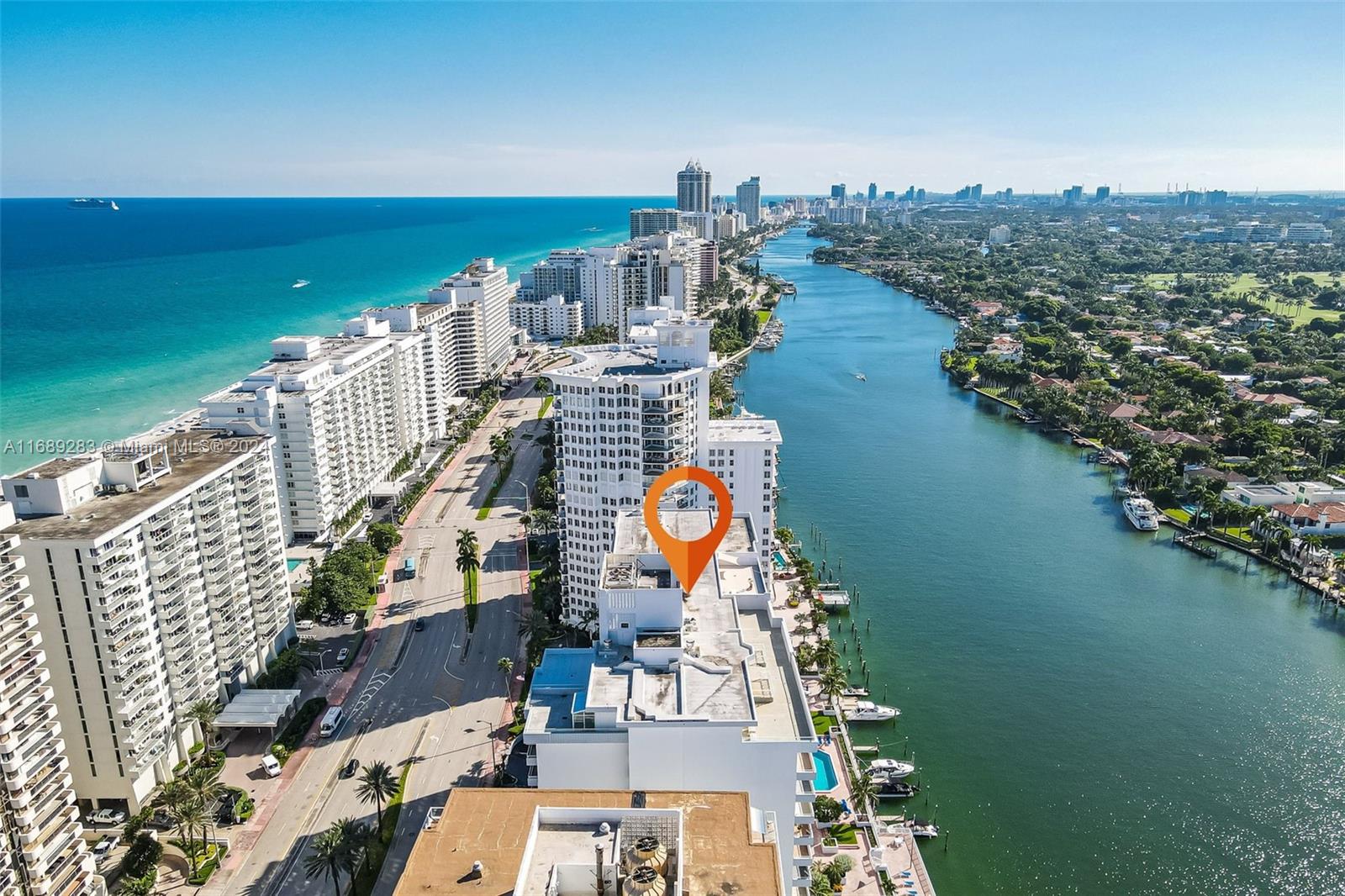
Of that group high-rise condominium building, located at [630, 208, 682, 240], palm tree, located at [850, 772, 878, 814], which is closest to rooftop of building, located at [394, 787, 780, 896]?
palm tree, located at [850, 772, 878, 814]

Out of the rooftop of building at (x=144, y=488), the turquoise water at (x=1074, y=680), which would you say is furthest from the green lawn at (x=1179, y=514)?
the rooftop of building at (x=144, y=488)

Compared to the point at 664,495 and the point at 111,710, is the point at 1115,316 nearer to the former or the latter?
the point at 664,495

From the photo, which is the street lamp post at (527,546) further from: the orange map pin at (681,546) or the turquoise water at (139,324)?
the turquoise water at (139,324)

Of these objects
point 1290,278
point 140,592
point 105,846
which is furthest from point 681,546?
point 1290,278

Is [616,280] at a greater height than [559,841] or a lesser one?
greater

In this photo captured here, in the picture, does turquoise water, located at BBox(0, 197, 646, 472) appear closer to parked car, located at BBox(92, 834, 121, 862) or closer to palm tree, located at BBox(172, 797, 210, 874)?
parked car, located at BBox(92, 834, 121, 862)

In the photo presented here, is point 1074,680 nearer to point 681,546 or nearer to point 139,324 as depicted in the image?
point 681,546

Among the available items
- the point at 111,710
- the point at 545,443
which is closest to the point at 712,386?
the point at 545,443

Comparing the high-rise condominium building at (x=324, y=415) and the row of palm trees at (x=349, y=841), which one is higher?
the high-rise condominium building at (x=324, y=415)
